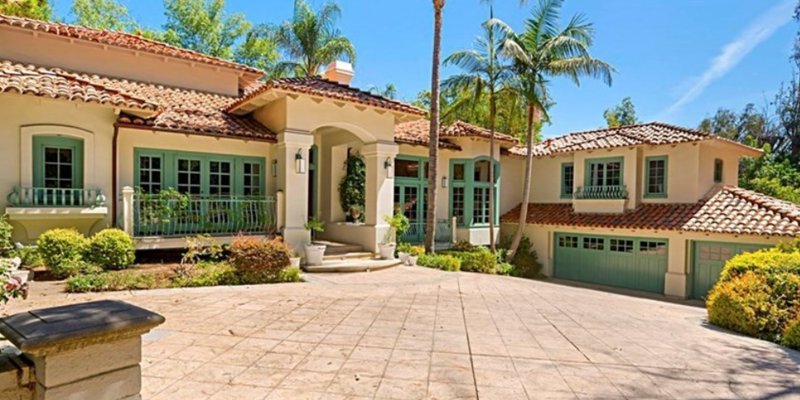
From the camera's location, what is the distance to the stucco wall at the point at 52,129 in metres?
9.34

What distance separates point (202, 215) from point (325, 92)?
187 inches

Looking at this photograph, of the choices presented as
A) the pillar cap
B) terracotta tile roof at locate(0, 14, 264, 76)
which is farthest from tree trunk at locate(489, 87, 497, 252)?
the pillar cap

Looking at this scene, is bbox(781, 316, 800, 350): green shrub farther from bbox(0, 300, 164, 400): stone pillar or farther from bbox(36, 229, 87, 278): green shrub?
bbox(36, 229, 87, 278): green shrub

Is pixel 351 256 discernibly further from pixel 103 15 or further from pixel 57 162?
pixel 103 15

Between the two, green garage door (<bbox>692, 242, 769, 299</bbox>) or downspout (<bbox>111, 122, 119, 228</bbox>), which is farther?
green garage door (<bbox>692, 242, 769, 299</bbox>)

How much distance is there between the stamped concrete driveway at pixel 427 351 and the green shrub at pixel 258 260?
68cm

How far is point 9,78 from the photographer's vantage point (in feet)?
30.5

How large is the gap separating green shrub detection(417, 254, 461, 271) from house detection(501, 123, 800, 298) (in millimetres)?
6857

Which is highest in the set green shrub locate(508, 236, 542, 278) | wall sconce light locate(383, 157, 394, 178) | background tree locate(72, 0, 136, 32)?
background tree locate(72, 0, 136, 32)

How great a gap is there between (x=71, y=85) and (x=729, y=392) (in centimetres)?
1325

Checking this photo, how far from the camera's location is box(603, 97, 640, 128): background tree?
35375 millimetres

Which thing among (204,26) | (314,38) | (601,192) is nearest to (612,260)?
(601,192)

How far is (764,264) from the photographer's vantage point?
883 centimetres

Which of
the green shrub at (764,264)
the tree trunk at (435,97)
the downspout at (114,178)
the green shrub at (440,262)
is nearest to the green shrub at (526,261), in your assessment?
the green shrub at (440,262)
